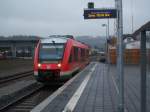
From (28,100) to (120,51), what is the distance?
10.7 m

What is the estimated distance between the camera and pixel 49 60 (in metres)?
23.2

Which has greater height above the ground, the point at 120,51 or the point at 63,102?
the point at 120,51

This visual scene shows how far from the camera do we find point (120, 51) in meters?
8.63

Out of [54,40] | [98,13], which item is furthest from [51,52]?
[98,13]

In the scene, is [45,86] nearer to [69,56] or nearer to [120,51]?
[69,56]

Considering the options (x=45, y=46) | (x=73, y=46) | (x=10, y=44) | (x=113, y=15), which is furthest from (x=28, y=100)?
(x=10, y=44)

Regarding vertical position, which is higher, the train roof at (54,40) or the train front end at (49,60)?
the train roof at (54,40)

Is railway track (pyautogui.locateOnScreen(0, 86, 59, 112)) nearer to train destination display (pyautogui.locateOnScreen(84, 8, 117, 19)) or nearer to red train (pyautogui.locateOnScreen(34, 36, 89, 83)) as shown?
red train (pyautogui.locateOnScreen(34, 36, 89, 83))

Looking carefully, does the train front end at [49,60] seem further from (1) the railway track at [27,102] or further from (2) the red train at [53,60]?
(1) the railway track at [27,102]

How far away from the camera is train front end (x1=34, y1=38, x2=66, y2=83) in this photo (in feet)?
75.2

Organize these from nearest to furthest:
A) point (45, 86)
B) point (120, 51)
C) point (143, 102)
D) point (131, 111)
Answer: point (143, 102) → point (120, 51) → point (131, 111) → point (45, 86)

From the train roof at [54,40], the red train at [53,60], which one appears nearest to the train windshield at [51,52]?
the red train at [53,60]

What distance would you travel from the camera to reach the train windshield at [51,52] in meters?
23.4

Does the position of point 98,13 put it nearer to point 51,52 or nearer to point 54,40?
point 51,52
